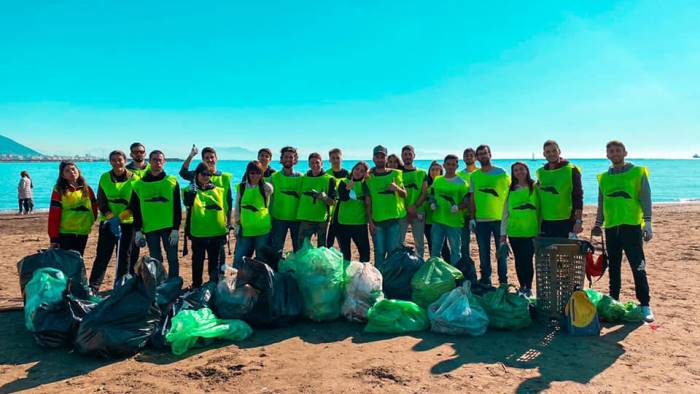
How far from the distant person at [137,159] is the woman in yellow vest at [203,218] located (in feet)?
4.17

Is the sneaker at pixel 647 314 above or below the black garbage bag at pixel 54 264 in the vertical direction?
below

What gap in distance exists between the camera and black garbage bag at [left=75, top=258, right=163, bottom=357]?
348 centimetres

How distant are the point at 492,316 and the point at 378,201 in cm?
208

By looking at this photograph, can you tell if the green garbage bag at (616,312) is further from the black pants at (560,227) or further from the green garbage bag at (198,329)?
the green garbage bag at (198,329)

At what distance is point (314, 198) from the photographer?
563 centimetres

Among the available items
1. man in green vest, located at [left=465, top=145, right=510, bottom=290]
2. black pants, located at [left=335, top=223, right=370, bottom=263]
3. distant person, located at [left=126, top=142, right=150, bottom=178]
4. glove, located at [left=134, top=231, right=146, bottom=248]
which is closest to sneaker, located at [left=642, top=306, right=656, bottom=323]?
man in green vest, located at [left=465, top=145, right=510, bottom=290]

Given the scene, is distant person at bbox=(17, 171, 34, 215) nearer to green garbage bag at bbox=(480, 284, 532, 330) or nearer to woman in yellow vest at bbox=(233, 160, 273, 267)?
woman in yellow vest at bbox=(233, 160, 273, 267)

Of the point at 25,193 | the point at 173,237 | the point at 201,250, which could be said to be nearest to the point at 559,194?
the point at 201,250

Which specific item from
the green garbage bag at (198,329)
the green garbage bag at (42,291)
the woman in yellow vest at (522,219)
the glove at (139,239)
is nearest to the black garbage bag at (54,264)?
the green garbage bag at (42,291)

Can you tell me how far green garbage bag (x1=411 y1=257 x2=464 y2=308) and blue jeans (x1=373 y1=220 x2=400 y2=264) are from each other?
1150 mm

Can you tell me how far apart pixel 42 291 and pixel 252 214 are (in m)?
2.14

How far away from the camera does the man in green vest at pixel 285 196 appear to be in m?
5.66

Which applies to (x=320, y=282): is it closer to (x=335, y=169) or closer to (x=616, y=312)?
(x=335, y=169)

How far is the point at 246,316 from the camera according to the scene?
4.18 m
